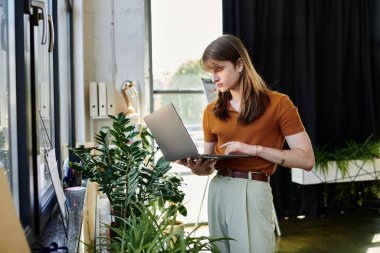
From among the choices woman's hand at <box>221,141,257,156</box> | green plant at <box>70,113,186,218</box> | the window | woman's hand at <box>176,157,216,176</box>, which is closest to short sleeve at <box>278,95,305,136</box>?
woman's hand at <box>221,141,257,156</box>

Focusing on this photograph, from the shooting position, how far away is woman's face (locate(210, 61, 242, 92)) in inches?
68.3

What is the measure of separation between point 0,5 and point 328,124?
4369 mm

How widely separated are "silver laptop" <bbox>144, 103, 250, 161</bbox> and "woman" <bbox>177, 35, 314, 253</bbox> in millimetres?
78

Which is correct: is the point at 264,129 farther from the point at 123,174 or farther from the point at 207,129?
the point at 123,174

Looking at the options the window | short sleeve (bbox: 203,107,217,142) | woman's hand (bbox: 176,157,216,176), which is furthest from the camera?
the window

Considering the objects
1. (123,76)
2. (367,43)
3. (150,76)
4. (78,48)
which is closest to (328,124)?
(367,43)

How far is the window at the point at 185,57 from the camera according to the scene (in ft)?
15.1

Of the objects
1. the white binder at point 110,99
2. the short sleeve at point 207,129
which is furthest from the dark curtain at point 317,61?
the short sleeve at point 207,129

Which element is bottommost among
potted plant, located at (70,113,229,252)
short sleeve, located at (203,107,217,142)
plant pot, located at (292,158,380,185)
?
plant pot, located at (292,158,380,185)

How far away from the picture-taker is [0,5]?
1.20 m

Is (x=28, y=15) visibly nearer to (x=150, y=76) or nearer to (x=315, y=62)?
(x=150, y=76)

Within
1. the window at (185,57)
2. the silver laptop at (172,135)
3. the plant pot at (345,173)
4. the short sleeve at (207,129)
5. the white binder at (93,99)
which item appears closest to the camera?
the silver laptop at (172,135)

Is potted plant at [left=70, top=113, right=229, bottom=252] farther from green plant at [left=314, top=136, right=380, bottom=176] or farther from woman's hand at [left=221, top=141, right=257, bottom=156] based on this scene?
green plant at [left=314, top=136, right=380, bottom=176]

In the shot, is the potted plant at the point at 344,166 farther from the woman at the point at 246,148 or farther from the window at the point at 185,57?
the woman at the point at 246,148
